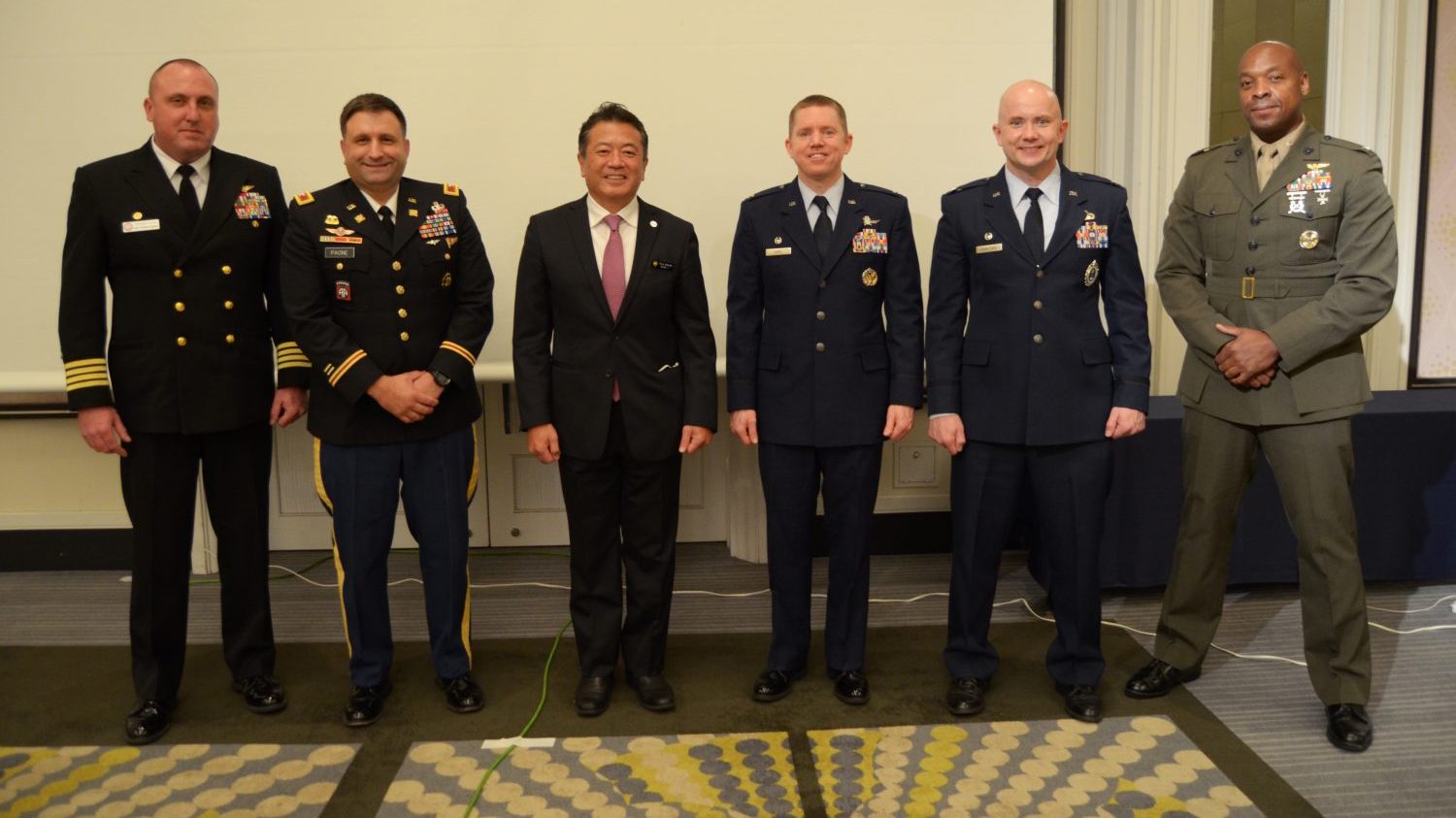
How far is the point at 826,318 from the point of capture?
274cm

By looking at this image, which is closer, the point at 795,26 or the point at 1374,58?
the point at 795,26

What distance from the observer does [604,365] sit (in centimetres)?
270

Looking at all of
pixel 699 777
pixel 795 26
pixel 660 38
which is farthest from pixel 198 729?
pixel 795 26

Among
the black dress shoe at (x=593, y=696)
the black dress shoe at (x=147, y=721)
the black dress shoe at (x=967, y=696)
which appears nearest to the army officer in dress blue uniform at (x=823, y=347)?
the black dress shoe at (x=967, y=696)

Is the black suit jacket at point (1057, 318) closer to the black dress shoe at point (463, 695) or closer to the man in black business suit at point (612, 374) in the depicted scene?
the man in black business suit at point (612, 374)

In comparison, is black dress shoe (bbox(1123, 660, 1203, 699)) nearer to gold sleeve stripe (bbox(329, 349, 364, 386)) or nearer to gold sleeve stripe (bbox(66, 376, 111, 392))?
gold sleeve stripe (bbox(329, 349, 364, 386))

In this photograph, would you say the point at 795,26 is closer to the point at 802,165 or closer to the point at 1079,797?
the point at 802,165

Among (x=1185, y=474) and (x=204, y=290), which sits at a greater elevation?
(x=204, y=290)

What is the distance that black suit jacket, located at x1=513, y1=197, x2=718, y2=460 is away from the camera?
270 cm

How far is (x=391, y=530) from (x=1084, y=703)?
1782mm

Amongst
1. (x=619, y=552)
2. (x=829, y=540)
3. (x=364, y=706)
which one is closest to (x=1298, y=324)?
(x=829, y=540)

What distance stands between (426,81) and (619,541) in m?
1.80

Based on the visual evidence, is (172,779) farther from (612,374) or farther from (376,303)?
(612,374)

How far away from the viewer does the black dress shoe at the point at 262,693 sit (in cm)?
284
